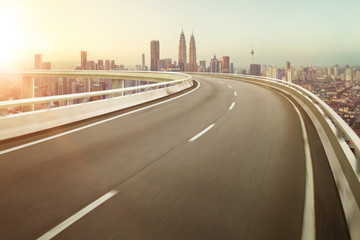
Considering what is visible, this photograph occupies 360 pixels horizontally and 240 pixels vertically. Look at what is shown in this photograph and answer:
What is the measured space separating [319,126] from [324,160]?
133 inches

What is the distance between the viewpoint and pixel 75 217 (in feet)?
12.2

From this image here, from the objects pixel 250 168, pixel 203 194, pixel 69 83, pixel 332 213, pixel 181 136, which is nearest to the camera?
pixel 332 213

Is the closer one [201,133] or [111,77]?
[201,133]

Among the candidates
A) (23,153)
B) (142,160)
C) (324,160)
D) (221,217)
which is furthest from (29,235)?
(324,160)

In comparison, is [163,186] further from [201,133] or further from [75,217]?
[201,133]

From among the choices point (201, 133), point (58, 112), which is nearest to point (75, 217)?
point (201, 133)

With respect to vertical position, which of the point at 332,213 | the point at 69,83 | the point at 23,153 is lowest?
the point at 332,213

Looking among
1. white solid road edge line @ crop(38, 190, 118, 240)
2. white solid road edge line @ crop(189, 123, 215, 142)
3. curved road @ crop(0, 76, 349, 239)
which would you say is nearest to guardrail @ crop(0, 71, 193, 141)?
curved road @ crop(0, 76, 349, 239)

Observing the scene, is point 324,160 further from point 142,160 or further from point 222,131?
point 142,160

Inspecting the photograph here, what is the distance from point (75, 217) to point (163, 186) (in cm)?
154

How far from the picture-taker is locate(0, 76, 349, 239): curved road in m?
3.59

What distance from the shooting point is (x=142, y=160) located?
20.4 feet

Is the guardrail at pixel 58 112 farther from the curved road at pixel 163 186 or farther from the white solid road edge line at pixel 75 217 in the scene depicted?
the white solid road edge line at pixel 75 217

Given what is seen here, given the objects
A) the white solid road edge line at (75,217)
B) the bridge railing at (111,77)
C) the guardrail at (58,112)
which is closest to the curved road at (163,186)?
the white solid road edge line at (75,217)
